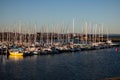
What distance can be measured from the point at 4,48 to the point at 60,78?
3579cm

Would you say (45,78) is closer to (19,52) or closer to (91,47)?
(19,52)

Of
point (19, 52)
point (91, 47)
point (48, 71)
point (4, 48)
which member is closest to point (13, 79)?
point (48, 71)

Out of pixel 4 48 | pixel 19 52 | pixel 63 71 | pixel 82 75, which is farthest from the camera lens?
pixel 4 48

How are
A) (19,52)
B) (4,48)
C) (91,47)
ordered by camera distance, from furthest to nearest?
(91,47), (4,48), (19,52)

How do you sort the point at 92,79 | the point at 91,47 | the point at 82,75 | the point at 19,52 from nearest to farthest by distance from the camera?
the point at 92,79, the point at 82,75, the point at 19,52, the point at 91,47

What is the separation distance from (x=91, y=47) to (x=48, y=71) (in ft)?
156

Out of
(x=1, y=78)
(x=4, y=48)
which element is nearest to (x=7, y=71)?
(x=1, y=78)

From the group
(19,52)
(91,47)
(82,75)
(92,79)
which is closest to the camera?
(92,79)

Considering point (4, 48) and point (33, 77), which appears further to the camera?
point (4, 48)

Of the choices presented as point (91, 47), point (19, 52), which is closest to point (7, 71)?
point (19, 52)

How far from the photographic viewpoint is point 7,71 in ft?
129

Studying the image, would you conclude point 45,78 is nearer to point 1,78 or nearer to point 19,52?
point 1,78

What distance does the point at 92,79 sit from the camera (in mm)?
33344

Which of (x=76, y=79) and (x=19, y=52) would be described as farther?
(x=19, y=52)
